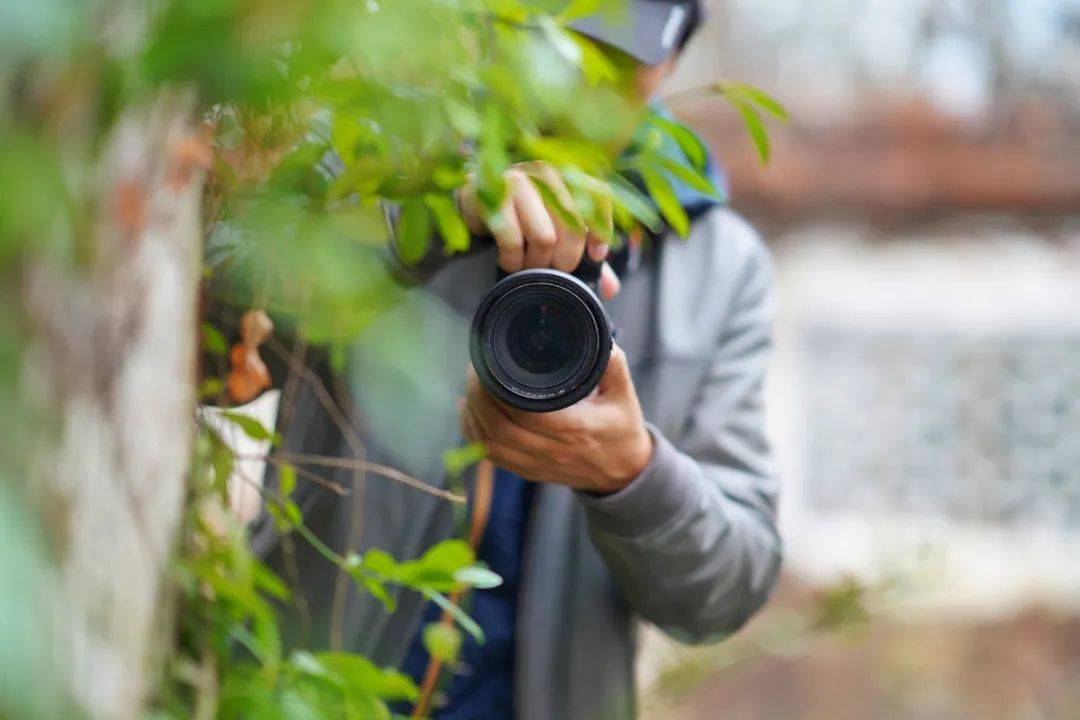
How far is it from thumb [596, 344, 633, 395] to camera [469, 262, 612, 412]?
41mm

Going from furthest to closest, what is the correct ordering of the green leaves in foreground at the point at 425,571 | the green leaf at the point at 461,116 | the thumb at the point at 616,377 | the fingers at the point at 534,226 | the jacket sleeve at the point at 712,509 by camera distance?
the jacket sleeve at the point at 712,509, the thumb at the point at 616,377, the fingers at the point at 534,226, the green leaves in foreground at the point at 425,571, the green leaf at the point at 461,116

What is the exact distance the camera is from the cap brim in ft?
3.08

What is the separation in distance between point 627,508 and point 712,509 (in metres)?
0.10

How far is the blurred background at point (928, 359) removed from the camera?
12.5 ft

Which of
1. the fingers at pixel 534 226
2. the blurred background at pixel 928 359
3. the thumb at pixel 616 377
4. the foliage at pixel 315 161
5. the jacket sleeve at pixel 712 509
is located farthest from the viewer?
the blurred background at pixel 928 359

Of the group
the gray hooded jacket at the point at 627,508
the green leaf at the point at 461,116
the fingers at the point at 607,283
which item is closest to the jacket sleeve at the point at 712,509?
the gray hooded jacket at the point at 627,508

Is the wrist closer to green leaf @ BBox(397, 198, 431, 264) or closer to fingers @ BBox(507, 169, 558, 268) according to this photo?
fingers @ BBox(507, 169, 558, 268)

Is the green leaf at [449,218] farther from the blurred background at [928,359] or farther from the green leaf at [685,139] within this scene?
the blurred background at [928,359]

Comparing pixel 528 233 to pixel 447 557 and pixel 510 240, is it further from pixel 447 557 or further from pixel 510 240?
pixel 447 557

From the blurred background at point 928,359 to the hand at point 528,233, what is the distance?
292 centimetres

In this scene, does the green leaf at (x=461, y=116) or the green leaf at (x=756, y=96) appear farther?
the green leaf at (x=756, y=96)

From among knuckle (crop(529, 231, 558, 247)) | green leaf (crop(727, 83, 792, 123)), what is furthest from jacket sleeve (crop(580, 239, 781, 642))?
green leaf (crop(727, 83, 792, 123))

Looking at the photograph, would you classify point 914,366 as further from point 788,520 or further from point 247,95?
point 247,95

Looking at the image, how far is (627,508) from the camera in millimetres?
977
